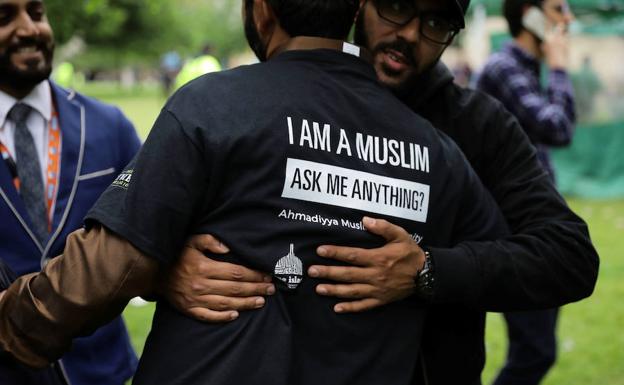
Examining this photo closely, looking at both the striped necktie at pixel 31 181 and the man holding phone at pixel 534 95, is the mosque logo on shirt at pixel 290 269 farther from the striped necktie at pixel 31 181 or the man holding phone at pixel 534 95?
the man holding phone at pixel 534 95

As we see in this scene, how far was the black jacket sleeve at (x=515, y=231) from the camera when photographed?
2.31 m

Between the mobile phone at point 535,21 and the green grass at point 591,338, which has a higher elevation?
the mobile phone at point 535,21

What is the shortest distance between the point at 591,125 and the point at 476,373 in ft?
36.6

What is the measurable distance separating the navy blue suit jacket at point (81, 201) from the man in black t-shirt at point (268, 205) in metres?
0.77

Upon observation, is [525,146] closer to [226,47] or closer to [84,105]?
[84,105]

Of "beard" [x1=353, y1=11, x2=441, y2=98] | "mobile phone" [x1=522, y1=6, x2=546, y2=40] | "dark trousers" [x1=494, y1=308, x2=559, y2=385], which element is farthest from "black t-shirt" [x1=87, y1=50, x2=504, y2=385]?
"mobile phone" [x1=522, y1=6, x2=546, y2=40]

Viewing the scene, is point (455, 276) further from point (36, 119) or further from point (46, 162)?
point (36, 119)

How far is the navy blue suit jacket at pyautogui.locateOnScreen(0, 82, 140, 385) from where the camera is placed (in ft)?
9.02

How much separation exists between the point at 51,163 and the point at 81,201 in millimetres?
173

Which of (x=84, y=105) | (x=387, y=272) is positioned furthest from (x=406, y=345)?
(x=84, y=105)

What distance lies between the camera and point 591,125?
42.3 ft

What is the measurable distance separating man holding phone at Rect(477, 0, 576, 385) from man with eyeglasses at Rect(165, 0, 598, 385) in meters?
1.51

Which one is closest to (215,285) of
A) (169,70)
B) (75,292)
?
(75,292)

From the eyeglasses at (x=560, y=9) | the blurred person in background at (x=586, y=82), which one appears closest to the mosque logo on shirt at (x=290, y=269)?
the eyeglasses at (x=560, y=9)
